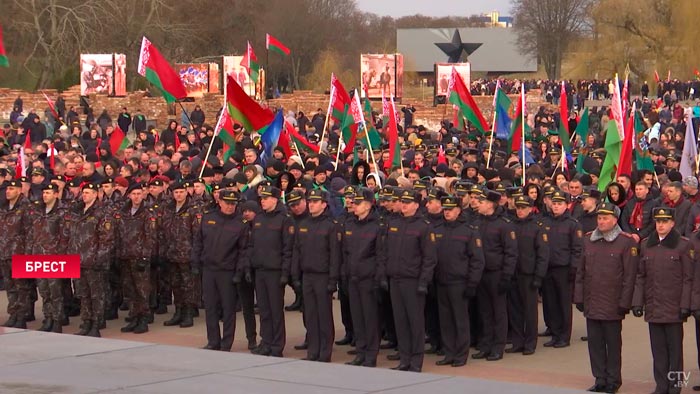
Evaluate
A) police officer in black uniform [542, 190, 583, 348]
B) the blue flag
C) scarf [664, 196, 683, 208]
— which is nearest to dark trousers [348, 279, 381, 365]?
police officer in black uniform [542, 190, 583, 348]

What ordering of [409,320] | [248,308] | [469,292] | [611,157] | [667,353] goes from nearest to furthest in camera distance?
[667,353]
[409,320]
[469,292]
[248,308]
[611,157]

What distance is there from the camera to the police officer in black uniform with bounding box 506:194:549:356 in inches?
531

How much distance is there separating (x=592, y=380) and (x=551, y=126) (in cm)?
2374

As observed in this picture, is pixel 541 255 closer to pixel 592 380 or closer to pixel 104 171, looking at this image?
pixel 592 380

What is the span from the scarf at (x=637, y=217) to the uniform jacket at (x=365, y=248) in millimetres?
3677

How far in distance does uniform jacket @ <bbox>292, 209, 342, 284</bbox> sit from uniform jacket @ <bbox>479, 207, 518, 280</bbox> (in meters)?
1.45

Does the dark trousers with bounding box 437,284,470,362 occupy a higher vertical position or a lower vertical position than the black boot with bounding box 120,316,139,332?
higher

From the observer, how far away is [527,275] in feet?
44.8

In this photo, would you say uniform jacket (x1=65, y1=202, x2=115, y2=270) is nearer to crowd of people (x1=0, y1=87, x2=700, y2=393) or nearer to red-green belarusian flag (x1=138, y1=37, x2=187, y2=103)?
crowd of people (x1=0, y1=87, x2=700, y2=393)

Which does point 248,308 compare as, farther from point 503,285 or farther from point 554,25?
point 554,25

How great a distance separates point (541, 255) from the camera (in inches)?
530

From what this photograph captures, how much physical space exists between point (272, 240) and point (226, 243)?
1.79 feet

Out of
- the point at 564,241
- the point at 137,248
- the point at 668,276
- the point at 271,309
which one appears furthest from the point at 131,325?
the point at 668,276

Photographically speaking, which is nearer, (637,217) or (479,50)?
(637,217)
